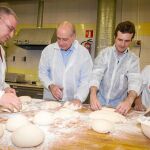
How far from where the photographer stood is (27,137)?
1.14m

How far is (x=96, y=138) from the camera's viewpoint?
1259 millimetres

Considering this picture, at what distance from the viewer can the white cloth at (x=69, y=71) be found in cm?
228

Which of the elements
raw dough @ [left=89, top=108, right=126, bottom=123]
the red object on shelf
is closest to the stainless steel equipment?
the red object on shelf

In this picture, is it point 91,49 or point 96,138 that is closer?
point 96,138

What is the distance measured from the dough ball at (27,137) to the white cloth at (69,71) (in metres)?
1.06

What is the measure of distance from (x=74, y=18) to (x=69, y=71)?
7.58ft

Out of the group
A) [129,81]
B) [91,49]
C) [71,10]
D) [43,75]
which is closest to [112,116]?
[129,81]

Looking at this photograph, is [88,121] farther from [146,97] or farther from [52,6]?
[52,6]

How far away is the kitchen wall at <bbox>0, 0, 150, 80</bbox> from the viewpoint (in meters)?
3.85

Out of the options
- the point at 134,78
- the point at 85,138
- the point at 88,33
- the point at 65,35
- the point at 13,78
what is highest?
the point at 88,33

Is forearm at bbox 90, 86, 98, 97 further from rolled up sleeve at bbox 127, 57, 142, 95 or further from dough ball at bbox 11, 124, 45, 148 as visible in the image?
dough ball at bbox 11, 124, 45, 148

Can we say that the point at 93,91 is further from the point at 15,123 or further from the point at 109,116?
the point at 15,123

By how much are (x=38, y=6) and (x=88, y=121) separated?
3.54 metres

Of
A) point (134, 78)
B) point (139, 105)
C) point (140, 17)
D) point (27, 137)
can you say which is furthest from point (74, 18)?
point (27, 137)
